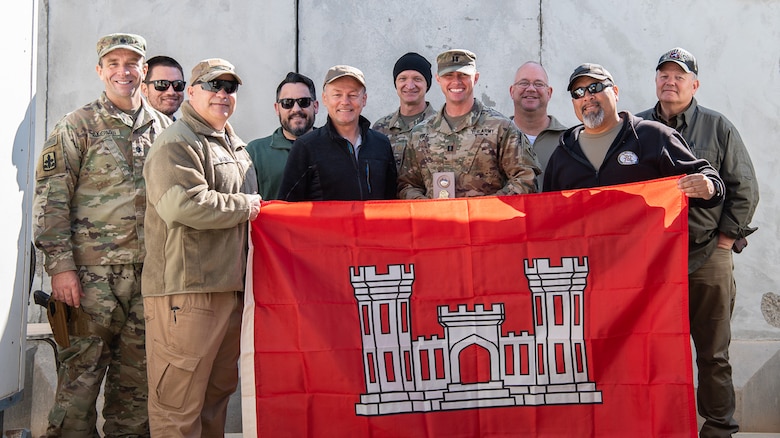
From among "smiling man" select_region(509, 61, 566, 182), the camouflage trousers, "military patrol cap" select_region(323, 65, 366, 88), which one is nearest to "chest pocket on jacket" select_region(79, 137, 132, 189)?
the camouflage trousers

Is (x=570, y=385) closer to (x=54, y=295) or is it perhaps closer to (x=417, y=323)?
(x=417, y=323)

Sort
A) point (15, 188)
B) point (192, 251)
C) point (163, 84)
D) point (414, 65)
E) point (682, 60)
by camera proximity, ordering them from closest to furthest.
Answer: point (15, 188) < point (192, 251) < point (682, 60) < point (163, 84) < point (414, 65)

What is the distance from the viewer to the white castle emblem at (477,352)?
458cm

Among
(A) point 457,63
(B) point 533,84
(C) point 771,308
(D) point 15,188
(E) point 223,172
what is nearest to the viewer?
(D) point 15,188

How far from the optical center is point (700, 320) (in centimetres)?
543

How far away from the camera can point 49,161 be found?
4.93 m

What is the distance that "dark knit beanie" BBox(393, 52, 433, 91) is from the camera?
640 centimetres

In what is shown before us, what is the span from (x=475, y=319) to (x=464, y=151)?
1.09 meters

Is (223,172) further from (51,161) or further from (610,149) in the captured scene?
(610,149)

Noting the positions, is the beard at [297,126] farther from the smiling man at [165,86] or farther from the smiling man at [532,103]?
the smiling man at [532,103]

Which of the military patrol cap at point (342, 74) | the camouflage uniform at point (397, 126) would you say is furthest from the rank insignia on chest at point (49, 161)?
the camouflage uniform at point (397, 126)

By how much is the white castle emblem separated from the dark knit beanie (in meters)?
2.21

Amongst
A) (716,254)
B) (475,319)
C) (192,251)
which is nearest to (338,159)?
(192,251)

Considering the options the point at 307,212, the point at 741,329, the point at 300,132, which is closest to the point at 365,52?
the point at 300,132
